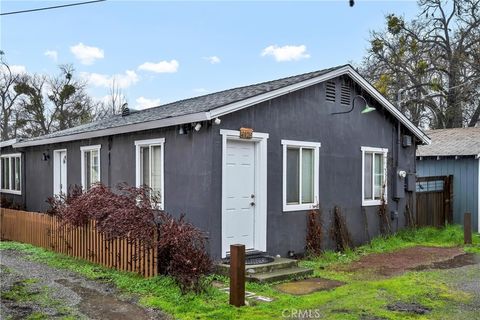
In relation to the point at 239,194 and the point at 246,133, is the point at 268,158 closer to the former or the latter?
the point at 246,133

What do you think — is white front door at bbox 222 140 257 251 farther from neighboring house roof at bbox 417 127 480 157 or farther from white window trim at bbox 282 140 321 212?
neighboring house roof at bbox 417 127 480 157

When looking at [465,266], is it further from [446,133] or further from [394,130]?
[446,133]

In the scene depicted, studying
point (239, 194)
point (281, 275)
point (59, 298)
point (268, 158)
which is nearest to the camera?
point (59, 298)

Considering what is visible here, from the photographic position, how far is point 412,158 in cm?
1270

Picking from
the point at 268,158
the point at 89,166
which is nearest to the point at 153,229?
the point at 268,158

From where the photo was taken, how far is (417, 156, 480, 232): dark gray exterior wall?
13.8 m

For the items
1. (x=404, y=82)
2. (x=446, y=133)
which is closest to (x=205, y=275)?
(x=446, y=133)

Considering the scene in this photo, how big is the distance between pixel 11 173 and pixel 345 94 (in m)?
12.7

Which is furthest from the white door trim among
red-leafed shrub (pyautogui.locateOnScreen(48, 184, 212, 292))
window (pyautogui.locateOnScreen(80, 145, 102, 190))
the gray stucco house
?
window (pyautogui.locateOnScreen(80, 145, 102, 190))

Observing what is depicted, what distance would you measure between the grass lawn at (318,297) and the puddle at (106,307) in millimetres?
262

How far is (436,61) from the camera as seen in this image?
25.9 metres

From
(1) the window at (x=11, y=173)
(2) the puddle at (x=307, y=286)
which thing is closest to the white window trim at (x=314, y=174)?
(2) the puddle at (x=307, y=286)

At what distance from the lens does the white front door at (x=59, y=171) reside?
13234 mm

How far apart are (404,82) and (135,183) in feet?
66.4
